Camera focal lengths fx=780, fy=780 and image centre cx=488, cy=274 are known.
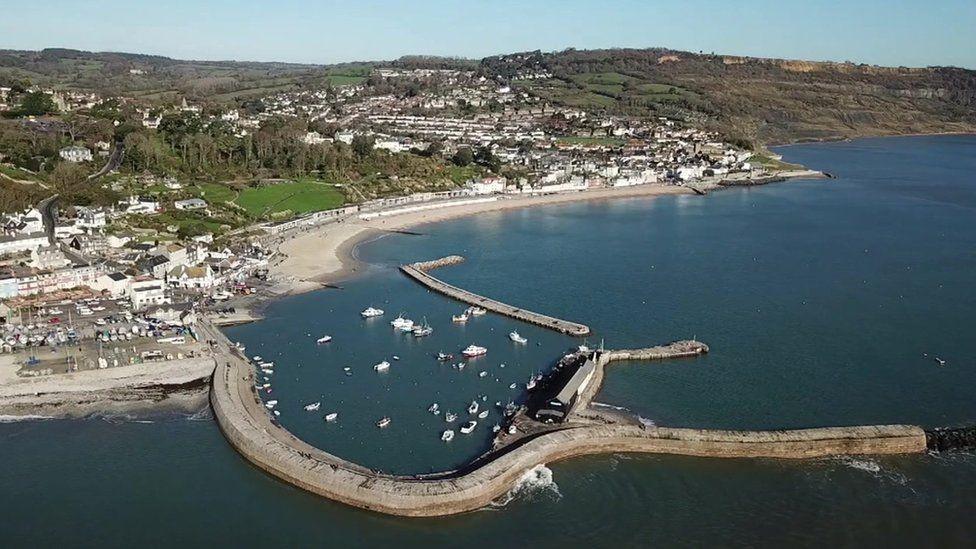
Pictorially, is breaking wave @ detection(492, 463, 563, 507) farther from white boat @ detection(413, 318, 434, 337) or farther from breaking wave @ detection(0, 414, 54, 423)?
breaking wave @ detection(0, 414, 54, 423)

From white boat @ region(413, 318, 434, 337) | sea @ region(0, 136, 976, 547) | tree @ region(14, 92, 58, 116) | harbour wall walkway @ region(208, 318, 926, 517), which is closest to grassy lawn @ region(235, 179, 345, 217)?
sea @ region(0, 136, 976, 547)

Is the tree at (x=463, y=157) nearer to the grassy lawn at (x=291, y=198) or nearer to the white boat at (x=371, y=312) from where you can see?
the grassy lawn at (x=291, y=198)

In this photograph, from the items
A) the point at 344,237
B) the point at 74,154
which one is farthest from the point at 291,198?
the point at 74,154

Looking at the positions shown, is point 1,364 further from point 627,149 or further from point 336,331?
point 627,149

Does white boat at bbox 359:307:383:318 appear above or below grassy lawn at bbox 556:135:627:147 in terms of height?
below

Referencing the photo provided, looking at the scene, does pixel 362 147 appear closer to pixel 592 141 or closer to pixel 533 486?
pixel 592 141

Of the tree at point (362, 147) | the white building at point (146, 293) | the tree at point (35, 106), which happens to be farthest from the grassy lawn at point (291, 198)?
the tree at point (35, 106)
